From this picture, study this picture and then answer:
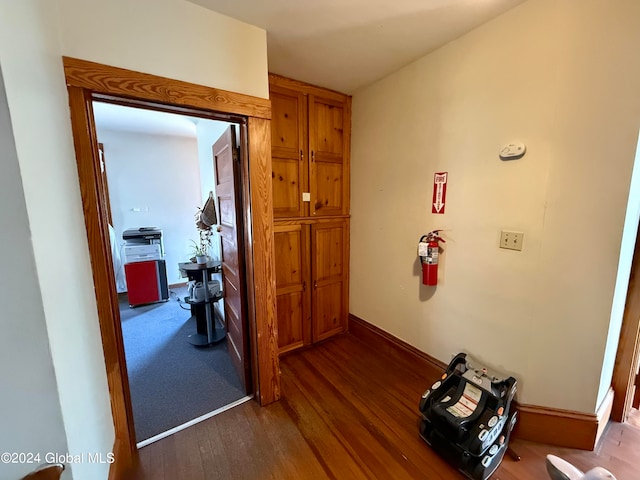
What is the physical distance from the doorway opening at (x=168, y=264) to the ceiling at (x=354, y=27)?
0.60 m

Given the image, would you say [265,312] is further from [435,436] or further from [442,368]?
[442,368]

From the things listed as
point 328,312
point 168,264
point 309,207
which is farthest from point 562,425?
point 168,264

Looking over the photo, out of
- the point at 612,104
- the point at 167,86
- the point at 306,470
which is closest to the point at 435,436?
the point at 306,470

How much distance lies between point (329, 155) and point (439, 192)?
1.09m

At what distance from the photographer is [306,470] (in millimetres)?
1412

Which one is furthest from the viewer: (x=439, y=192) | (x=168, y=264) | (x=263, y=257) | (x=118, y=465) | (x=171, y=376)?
(x=168, y=264)

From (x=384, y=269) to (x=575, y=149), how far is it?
4.87ft

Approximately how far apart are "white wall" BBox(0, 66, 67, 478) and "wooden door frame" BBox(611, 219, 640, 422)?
8.34 feet

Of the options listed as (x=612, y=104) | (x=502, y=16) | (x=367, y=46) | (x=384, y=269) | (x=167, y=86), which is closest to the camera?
(x=612, y=104)

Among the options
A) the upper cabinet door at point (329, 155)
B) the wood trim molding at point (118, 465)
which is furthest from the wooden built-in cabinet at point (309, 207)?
the wood trim molding at point (118, 465)

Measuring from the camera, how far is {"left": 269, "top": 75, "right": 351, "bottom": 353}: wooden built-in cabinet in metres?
2.27

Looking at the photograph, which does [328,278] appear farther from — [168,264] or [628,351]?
[168,264]

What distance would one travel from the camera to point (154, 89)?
1.30 meters

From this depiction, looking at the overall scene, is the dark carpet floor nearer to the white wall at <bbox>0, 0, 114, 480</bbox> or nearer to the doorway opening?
the doorway opening
